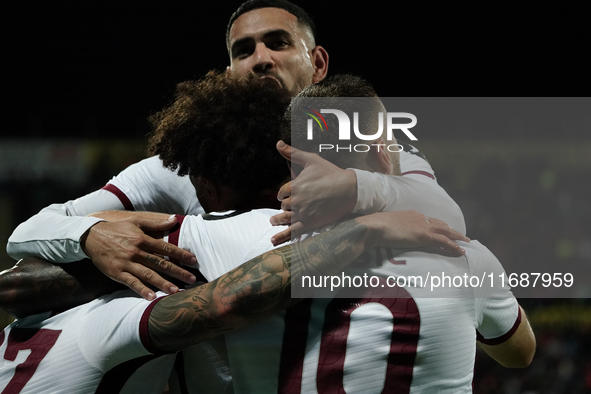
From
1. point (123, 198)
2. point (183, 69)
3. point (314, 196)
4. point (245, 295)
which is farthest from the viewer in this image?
point (183, 69)

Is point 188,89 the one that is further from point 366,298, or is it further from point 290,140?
point 366,298

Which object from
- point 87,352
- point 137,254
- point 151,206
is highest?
point 151,206

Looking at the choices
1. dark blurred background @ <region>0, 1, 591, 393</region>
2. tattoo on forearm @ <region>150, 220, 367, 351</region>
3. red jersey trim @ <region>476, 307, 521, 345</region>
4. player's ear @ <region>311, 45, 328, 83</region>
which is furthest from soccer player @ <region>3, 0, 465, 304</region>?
dark blurred background @ <region>0, 1, 591, 393</region>

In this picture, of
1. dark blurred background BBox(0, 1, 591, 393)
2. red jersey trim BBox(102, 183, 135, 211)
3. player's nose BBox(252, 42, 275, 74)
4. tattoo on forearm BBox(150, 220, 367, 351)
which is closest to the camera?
tattoo on forearm BBox(150, 220, 367, 351)

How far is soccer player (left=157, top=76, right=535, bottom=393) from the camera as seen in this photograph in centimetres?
129

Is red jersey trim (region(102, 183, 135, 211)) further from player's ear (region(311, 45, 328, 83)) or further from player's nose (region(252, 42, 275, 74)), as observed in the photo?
player's ear (region(311, 45, 328, 83))

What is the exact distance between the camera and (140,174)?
235 centimetres

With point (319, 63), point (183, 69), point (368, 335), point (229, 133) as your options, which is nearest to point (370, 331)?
point (368, 335)

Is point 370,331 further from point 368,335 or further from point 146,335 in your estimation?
point 146,335

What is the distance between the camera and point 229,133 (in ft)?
4.96

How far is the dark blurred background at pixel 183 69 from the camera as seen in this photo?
6102 millimetres

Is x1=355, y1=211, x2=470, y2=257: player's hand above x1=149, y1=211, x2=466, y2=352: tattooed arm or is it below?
above

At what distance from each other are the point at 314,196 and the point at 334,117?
20cm

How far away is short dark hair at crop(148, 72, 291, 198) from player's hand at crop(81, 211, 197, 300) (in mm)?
192
